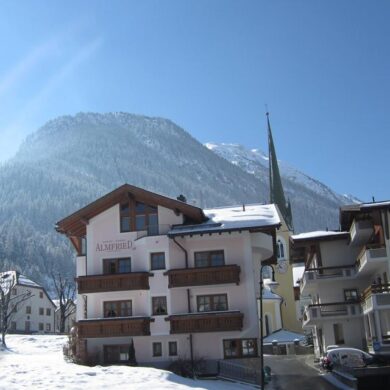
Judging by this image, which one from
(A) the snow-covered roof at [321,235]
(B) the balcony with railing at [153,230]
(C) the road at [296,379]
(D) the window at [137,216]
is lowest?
(C) the road at [296,379]

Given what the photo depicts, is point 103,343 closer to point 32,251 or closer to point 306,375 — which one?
point 306,375

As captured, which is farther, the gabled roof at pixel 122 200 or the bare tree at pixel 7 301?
the bare tree at pixel 7 301

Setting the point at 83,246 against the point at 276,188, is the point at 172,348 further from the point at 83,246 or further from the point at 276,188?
the point at 276,188

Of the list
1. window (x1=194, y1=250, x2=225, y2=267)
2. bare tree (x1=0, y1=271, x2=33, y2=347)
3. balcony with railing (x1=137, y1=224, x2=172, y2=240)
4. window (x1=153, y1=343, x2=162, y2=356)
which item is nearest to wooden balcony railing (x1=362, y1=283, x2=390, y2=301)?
window (x1=194, y1=250, x2=225, y2=267)

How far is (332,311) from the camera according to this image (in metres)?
45.3

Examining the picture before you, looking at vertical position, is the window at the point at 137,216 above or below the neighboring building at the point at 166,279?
above

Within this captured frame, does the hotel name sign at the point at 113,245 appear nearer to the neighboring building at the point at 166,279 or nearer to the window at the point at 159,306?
the neighboring building at the point at 166,279

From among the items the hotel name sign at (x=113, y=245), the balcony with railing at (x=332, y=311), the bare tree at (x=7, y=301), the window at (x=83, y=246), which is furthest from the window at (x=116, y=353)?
the bare tree at (x=7, y=301)

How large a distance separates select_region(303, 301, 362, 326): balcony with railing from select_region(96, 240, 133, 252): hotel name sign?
53.3 feet

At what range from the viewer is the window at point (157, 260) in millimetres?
38312

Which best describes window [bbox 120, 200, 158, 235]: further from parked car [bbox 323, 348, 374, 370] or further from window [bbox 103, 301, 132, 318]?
parked car [bbox 323, 348, 374, 370]

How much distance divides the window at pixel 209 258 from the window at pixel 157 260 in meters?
2.24

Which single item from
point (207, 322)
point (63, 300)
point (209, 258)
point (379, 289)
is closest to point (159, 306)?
point (207, 322)

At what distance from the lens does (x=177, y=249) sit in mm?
38344
